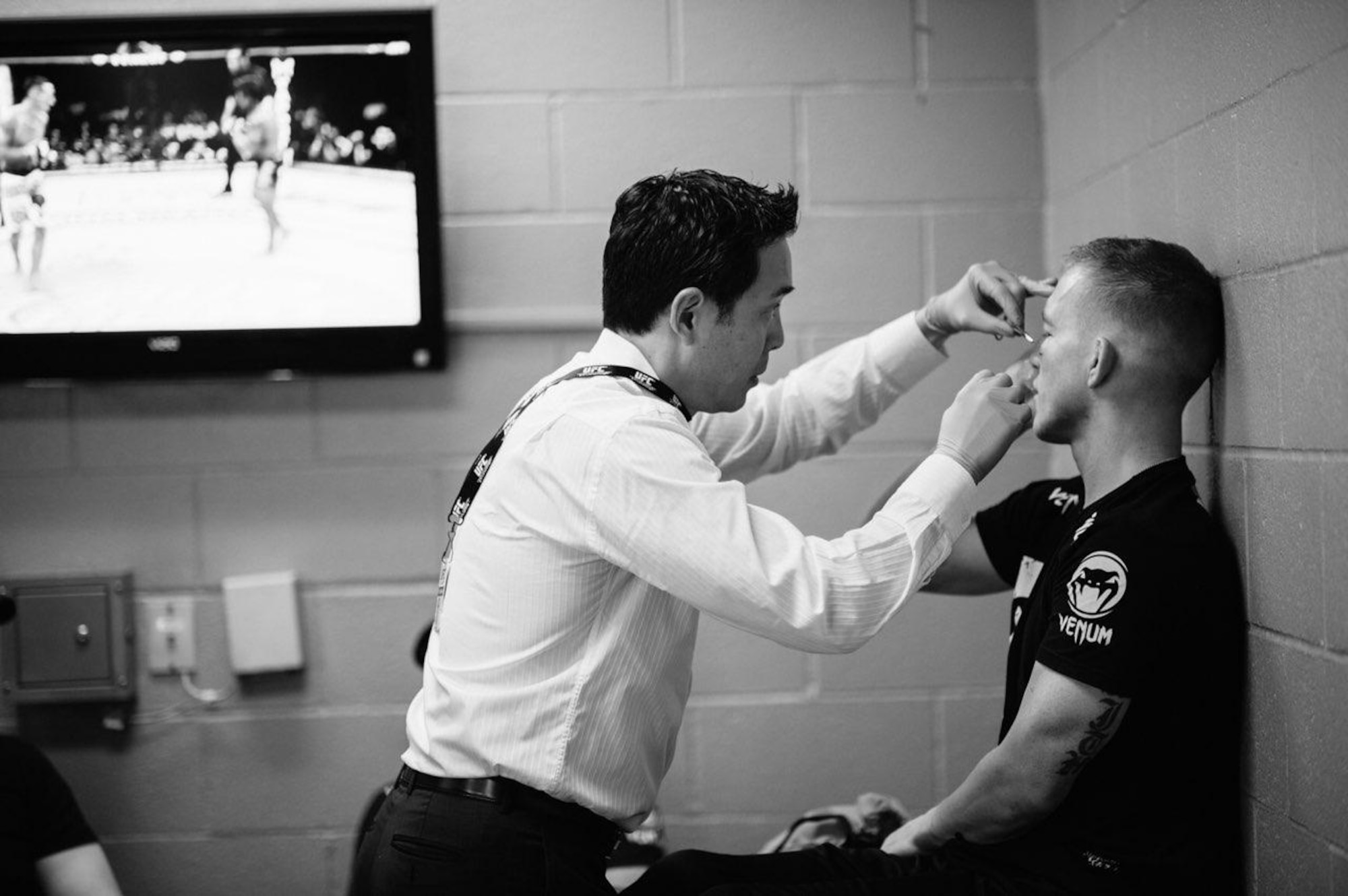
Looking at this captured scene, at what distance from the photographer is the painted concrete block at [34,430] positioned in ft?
8.47

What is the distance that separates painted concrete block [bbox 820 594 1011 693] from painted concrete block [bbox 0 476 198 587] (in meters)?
1.39

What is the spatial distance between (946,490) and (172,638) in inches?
68.7

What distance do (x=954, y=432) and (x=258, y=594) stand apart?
5.19 feet

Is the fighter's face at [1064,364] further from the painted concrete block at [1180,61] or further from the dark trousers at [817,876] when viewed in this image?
the dark trousers at [817,876]

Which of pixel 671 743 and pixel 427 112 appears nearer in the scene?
pixel 671 743

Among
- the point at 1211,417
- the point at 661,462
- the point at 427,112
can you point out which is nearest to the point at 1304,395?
the point at 1211,417

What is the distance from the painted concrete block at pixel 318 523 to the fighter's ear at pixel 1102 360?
1.43m

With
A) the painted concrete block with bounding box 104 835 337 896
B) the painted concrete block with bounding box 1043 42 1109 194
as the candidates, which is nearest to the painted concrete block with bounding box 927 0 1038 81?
the painted concrete block with bounding box 1043 42 1109 194

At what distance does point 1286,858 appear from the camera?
5.12 ft

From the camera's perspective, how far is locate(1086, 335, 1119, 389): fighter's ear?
1618 millimetres

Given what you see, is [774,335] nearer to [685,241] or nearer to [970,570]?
[685,241]

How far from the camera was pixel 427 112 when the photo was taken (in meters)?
2.51

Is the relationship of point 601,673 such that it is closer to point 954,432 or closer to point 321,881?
point 954,432

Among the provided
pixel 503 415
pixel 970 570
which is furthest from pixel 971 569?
pixel 503 415
